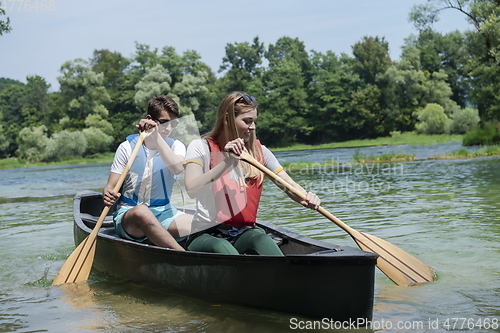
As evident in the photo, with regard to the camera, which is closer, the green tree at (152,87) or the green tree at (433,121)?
the green tree at (433,121)

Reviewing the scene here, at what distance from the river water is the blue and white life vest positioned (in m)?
0.73

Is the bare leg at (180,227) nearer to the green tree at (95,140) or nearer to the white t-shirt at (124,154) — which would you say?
the white t-shirt at (124,154)

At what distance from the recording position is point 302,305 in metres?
3.29

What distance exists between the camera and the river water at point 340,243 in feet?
11.6

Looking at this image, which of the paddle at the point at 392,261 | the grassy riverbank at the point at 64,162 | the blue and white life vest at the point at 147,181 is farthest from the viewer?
the grassy riverbank at the point at 64,162

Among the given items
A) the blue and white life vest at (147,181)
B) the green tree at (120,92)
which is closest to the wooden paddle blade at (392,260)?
the blue and white life vest at (147,181)

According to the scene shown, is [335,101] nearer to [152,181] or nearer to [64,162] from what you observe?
[64,162]

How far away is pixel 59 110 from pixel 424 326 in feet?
174

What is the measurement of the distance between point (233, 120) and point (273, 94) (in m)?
49.1

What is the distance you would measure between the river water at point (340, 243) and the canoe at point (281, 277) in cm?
11

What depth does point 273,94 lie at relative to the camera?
5209 cm

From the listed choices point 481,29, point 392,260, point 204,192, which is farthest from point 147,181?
point 481,29

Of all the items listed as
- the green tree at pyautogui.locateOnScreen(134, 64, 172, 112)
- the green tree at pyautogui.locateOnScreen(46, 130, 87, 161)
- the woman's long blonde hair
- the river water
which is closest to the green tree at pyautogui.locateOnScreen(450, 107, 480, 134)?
the green tree at pyautogui.locateOnScreen(134, 64, 172, 112)

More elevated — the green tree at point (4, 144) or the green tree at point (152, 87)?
the green tree at point (152, 87)
